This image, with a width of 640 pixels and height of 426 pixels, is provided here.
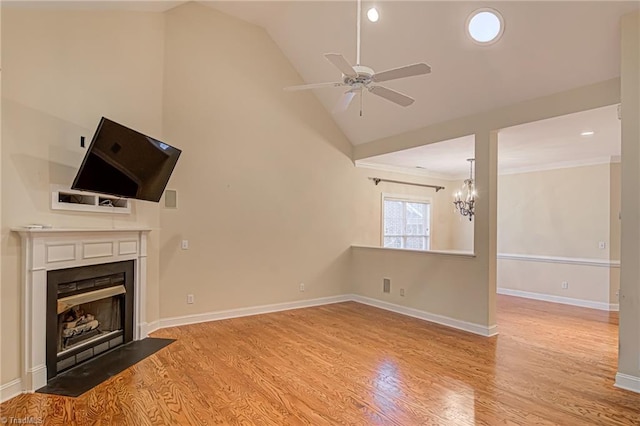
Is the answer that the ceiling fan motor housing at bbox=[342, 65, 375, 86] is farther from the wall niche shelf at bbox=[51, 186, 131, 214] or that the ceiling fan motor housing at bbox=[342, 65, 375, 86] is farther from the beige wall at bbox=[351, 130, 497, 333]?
the wall niche shelf at bbox=[51, 186, 131, 214]

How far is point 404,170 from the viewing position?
24.3ft

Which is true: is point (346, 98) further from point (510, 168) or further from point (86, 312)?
point (510, 168)

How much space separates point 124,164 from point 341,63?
234 centimetres

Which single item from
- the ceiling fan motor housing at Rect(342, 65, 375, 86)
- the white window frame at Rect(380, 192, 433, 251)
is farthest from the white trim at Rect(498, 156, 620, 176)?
the ceiling fan motor housing at Rect(342, 65, 375, 86)

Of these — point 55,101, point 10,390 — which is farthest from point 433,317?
point 55,101

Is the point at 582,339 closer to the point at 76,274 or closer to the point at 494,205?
the point at 494,205

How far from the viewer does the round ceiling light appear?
11.8ft

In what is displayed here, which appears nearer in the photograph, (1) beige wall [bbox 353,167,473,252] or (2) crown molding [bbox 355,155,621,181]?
(2) crown molding [bbox 355,155,621,181]

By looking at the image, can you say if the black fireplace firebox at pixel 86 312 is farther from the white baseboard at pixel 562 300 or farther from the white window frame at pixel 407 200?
the white baseboard at pixel 562 300

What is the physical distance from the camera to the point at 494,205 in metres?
4.45

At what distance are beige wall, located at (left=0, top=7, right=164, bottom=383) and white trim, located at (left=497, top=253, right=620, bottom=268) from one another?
650 cm

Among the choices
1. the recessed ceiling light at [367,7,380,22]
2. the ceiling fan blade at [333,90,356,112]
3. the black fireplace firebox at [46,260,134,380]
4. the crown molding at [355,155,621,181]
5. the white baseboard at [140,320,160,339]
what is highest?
the recessed ceiling light at [367,7,380,22]

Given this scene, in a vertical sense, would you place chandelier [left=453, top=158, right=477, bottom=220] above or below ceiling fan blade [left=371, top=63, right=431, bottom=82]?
below

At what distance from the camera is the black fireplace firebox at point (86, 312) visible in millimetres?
3086
